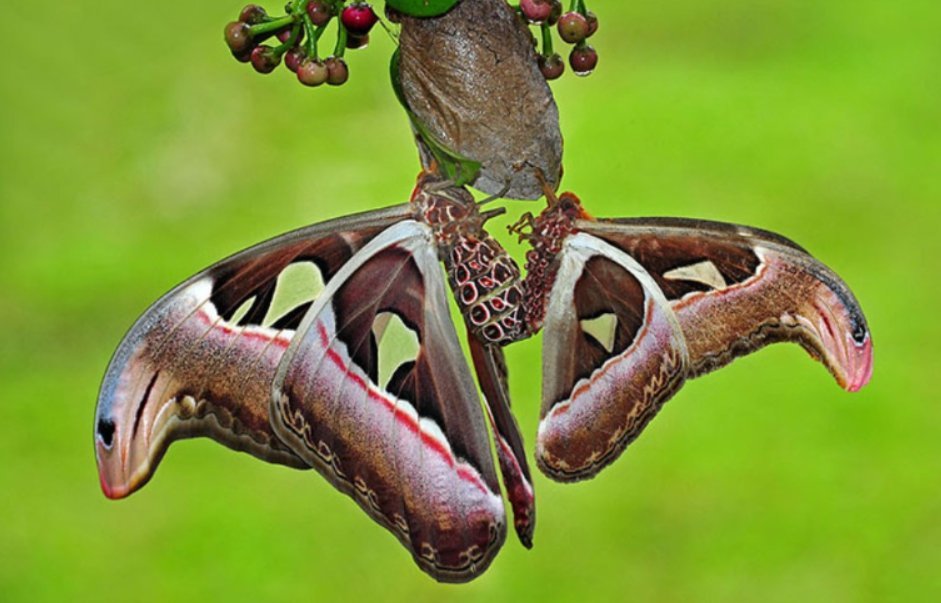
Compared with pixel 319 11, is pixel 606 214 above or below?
below

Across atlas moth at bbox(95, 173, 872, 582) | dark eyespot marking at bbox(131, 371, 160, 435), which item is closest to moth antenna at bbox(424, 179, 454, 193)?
atlas moth at bbox(95, 173, 872, 582)

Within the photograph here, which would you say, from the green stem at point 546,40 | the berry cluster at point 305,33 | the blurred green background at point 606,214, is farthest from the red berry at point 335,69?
the blurred green background at point 606,214

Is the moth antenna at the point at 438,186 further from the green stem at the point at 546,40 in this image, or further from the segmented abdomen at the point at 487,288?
the green stem at the point at 546,40

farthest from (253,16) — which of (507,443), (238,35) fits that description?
(507,443)

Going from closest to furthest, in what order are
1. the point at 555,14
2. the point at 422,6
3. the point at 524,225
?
the point at 422,6 → the point at 555,14 → the point at 524,225

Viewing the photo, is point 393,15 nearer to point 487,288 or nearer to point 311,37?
point 311,37

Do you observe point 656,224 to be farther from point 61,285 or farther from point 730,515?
point 61,285
